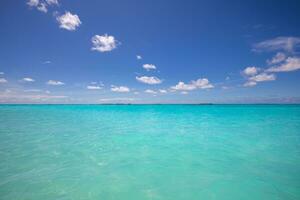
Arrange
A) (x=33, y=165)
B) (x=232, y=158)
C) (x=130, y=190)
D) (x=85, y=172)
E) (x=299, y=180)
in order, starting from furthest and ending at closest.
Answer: (x=232, y=158)
(x=33, y=165)
(x=85, y=172)
(x=299, y=180)
(x=130, y=190)

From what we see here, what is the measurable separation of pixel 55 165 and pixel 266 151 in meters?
9.54

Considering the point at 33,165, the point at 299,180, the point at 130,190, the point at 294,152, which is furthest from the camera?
the point at 294,152

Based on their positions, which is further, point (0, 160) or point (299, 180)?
point (0, 160)

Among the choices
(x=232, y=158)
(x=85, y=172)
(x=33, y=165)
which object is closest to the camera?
(x=85, y=172)

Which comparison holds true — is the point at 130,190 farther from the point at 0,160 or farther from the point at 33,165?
the point at 0,160

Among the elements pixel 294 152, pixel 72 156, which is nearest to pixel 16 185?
pixel 72 156

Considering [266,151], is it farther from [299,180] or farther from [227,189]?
[227,189]

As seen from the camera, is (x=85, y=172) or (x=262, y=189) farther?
(x=85, y=172)

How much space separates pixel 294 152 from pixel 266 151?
1.20 m

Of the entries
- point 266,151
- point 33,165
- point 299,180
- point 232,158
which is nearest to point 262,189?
point 299,180

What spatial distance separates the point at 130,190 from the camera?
15.1 ft

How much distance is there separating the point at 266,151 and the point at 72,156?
9216 mm

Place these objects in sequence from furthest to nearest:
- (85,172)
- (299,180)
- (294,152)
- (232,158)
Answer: (294,152) → (232,158) → (85,172) → (299,180)

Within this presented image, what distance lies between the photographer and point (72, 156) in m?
7.15
